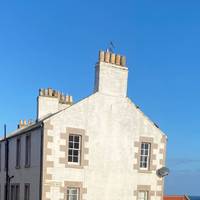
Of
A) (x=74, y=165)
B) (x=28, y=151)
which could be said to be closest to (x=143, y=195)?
(x=74, y=165)

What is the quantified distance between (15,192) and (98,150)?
25.0 feet

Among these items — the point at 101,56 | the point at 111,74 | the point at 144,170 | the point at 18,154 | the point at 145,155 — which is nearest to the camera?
the point at 101,56

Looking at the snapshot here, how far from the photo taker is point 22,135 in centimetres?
2575

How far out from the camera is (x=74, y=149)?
74.4ft

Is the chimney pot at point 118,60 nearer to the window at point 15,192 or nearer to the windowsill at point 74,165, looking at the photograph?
the windowsill at point 74,165

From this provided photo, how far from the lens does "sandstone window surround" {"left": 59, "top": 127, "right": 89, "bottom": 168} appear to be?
22.3m

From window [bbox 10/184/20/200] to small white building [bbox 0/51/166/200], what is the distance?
136mm

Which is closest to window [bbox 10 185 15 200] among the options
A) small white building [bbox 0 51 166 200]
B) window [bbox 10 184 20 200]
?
window [bbox 10 184 20 200]

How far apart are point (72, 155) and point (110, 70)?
5936 mm

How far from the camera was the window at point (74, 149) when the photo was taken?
2259 centimetres

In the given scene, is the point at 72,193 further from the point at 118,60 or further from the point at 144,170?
the point at 118,60

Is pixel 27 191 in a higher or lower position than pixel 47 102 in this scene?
lower

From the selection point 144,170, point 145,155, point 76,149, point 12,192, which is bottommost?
point 12,192

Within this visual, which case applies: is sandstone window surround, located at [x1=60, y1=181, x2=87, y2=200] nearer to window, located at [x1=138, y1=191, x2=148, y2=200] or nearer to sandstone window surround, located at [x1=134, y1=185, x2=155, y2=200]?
sandstone window surround, located at [x1=134, y1=185, x2=155, y2=200]
